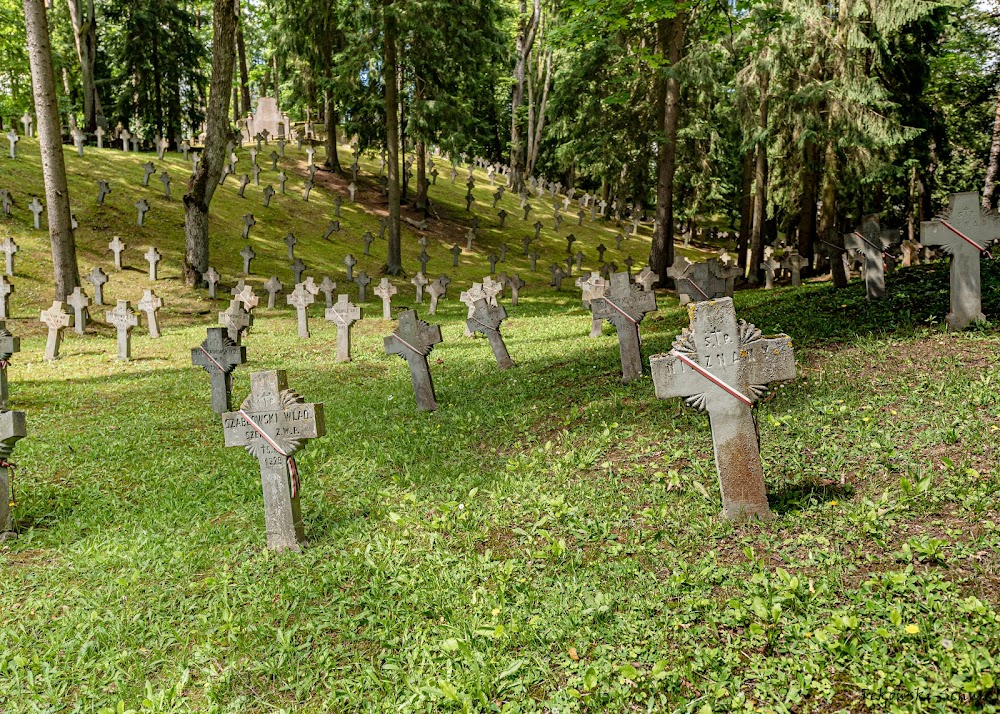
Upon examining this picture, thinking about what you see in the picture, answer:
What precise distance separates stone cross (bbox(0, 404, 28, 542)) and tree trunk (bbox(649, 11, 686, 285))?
42.9 ft

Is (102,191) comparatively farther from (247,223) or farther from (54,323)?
(54,323)

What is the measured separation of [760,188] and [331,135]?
19.0m

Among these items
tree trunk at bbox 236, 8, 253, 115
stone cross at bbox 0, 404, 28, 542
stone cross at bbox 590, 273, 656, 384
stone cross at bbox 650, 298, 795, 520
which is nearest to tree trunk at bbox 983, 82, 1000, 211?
stone cross at bbox 590, 273, 656, 384

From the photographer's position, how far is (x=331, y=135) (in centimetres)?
2861

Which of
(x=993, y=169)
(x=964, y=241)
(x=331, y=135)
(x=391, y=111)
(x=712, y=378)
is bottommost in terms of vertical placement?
(x=712, y=378)

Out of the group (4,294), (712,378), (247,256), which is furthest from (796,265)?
(4,294)

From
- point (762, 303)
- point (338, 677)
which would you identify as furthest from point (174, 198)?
point (338, 677)

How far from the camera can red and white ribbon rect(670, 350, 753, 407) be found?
4.15m

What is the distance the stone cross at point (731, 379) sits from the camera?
4141 mm

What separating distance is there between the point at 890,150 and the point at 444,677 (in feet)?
52.6

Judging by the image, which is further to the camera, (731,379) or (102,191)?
(102,191)

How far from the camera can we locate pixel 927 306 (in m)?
8.15

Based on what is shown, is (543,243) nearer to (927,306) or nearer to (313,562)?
(927,306)

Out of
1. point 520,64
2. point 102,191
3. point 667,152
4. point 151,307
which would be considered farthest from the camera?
point 520,64
